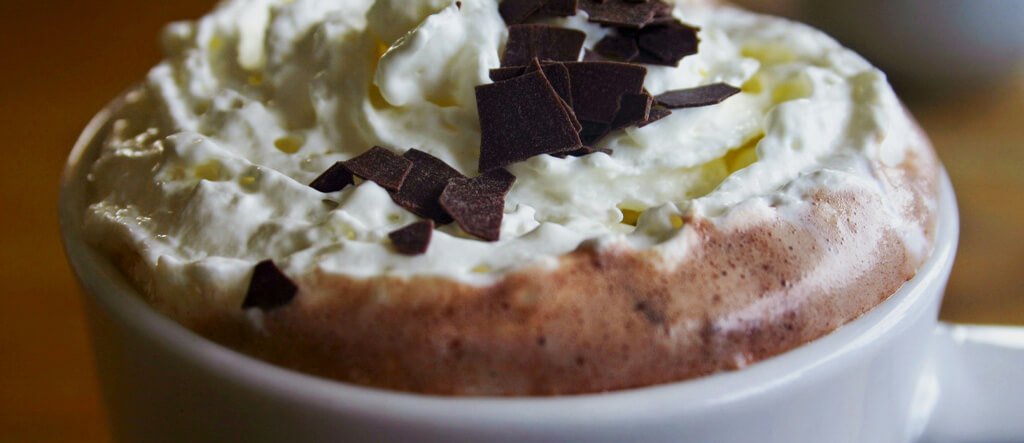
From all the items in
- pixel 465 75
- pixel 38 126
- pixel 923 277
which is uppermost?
pixel 465 75

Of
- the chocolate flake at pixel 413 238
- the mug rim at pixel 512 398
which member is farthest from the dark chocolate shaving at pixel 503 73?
the mug rim at pixel 512 398

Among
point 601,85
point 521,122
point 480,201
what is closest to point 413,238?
point 480,201

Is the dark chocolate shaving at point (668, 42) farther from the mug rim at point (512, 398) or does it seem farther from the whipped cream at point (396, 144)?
the mug rim at point (512, 398)

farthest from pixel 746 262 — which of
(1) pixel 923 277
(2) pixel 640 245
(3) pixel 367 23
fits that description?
(3) pixel 367 23

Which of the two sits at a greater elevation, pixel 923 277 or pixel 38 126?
pixel 923 277

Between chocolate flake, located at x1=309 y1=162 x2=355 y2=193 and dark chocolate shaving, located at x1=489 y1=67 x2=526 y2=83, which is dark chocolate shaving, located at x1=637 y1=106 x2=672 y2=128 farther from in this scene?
chocolate flake, located at x1=309 y1=162 x2=355 y2=193

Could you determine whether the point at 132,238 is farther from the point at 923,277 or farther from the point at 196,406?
the point at 923,277
